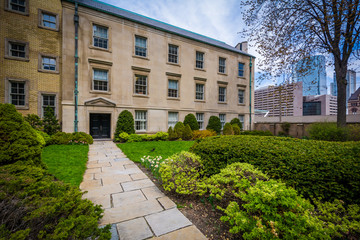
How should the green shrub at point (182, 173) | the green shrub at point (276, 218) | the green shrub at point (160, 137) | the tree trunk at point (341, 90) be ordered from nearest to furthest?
the green shrub at point (276, 218), the green shrub at point (182, 173), the tree trunk at point (341, 90), the green shrub at point (160, 137)

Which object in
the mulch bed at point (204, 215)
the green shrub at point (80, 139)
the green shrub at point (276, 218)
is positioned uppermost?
the green shrub at point (276, 218)

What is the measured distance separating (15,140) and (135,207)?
2.83 m

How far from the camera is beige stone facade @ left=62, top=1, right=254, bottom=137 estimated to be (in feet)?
37.6

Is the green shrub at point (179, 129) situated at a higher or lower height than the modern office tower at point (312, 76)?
lower

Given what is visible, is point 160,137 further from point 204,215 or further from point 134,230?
point 134,230

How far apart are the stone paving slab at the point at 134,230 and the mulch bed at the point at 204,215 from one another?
0.74 metres

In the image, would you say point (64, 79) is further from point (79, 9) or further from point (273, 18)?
point (273, 18)

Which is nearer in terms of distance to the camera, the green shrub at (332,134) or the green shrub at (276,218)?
the green shrub at (276,218)

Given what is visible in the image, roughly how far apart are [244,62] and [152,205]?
68.2ft

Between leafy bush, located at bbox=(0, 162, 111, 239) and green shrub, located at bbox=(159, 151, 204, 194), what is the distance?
1698 mm

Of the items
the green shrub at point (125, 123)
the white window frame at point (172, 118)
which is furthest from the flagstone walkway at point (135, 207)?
the white window frame at point (172, 118)

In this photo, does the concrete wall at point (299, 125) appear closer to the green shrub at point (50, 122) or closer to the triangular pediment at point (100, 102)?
the triangular pediment at point (100, 102)

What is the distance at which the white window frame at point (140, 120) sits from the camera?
13562mm

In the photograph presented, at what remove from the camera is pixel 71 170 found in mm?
4605
